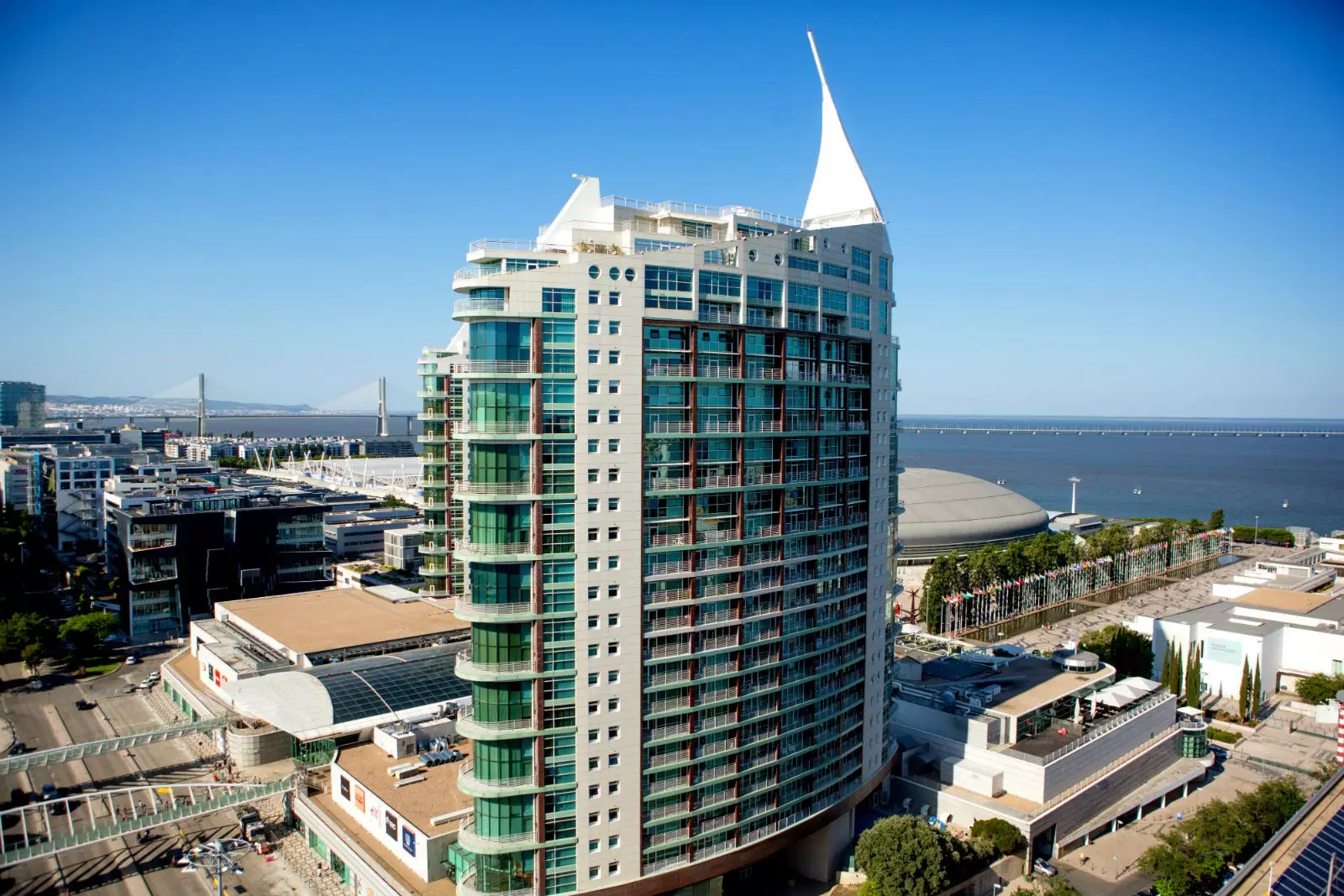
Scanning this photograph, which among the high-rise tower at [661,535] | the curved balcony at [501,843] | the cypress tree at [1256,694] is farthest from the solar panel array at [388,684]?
the cypress tree at [1256,694]

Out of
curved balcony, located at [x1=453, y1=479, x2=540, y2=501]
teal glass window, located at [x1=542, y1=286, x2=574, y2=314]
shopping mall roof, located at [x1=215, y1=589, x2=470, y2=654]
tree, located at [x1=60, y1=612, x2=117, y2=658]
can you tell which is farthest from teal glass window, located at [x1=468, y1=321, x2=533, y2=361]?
tree, located at [x1=60, y1=612, x2=117, y2=658]

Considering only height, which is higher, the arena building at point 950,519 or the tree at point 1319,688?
the arena building at point 950,519

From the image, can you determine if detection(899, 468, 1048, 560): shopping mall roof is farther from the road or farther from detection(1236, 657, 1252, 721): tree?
the road

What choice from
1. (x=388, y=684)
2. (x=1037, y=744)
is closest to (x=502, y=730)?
(x=388, y=684)

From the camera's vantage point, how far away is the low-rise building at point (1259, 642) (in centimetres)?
7562

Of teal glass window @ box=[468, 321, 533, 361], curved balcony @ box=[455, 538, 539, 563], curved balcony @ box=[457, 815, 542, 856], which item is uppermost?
teal glass window @ box=[468, 321, 533, 361]

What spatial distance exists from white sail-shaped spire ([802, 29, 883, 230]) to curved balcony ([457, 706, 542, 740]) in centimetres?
3287

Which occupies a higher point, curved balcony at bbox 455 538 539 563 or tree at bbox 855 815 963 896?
curved balcony at bbox 455 538 539 563

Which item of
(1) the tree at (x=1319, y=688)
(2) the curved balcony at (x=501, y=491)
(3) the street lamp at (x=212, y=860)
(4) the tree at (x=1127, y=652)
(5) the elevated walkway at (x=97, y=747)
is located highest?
(2) the curved balcony at (x=501, y=491)

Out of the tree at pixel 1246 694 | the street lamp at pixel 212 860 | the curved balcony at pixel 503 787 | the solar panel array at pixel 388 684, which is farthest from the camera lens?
the tree at pixel 1246 694

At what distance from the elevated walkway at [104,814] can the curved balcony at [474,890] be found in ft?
65.9

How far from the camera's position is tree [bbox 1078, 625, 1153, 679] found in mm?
72375

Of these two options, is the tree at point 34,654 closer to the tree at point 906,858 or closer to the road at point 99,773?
the road at point 99,773

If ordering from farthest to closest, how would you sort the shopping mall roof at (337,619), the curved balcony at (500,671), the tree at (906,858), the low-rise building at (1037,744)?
the shopping mall roof at (337,619), the low-rise building at (1037,744), the tree at (906,858), the curved balcony at (500,671)
